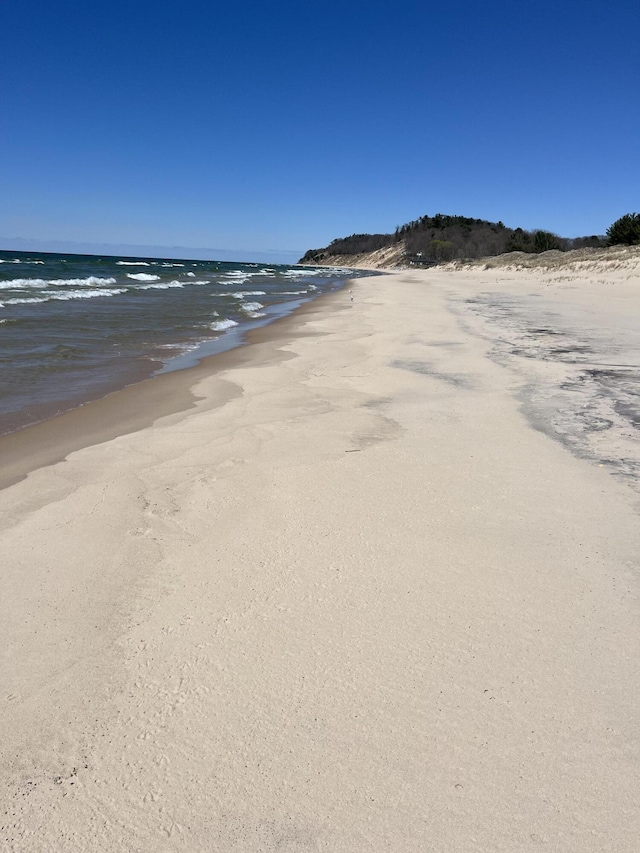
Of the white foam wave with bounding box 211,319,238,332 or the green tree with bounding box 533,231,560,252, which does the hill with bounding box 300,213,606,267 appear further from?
the white foam wave with bounding box 211,319,238,332

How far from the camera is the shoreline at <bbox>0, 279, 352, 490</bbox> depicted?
17.5ft

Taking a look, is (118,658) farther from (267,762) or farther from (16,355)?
(16,355)

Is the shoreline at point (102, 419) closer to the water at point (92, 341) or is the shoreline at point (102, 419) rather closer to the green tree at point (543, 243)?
the water at point (92, 341)

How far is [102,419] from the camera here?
22.1ft

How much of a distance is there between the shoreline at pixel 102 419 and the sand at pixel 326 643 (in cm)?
35

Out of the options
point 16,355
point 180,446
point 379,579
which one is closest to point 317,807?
point 379,579

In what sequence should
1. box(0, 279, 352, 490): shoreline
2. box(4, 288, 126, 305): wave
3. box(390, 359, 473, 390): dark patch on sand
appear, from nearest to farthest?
1. box(0, 279, 352, 490): shoreline
2. box(390, 359, 473, 390): dark patch on sand
3. box(4, 288, 126, 305): wave

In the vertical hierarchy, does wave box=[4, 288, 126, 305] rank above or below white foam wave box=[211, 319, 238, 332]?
below

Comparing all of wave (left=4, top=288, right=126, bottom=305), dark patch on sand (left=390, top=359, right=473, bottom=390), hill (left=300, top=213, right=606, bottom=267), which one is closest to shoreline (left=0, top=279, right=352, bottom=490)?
dark patch on sand (left=390, top=359, right=473, bottom=390)

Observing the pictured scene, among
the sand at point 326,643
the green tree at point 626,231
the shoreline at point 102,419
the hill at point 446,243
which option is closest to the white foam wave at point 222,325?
the shoreline at point 102,419

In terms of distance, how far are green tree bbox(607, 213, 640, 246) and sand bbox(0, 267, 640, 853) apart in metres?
45.7

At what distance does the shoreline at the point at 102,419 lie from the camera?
5.32m

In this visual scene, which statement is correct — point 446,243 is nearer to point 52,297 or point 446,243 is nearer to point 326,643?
point 52,297

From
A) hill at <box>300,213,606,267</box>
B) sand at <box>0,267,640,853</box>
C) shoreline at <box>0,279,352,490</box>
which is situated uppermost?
sand at <box>0,267,640,853</box>
